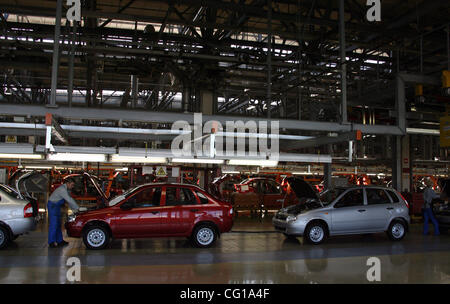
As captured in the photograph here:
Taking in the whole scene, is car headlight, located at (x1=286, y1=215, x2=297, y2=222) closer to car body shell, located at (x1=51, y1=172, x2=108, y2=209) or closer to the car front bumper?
the car front bumper

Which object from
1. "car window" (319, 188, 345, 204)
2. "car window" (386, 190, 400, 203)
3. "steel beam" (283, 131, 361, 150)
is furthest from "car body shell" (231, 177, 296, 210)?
"car window" (386, 190, 400, 203)

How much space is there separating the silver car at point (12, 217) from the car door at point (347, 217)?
23.2 ft

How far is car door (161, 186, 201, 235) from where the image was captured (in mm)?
8633

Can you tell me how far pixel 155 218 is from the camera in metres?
8.56

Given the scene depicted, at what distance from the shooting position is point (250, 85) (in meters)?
16.0

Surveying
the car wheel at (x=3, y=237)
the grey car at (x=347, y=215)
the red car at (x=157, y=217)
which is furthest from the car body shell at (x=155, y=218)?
the grey car at (x=347, y=215)

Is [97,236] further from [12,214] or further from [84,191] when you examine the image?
[84,191]

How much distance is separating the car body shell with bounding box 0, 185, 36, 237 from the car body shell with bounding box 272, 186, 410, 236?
19.9 ft

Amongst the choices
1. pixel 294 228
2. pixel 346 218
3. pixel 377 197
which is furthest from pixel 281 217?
pixel 377 197

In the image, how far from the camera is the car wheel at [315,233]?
380 inches

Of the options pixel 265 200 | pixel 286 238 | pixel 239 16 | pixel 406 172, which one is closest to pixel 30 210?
pixel 286 238

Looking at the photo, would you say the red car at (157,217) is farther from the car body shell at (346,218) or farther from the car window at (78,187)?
the car window at (78,187)
